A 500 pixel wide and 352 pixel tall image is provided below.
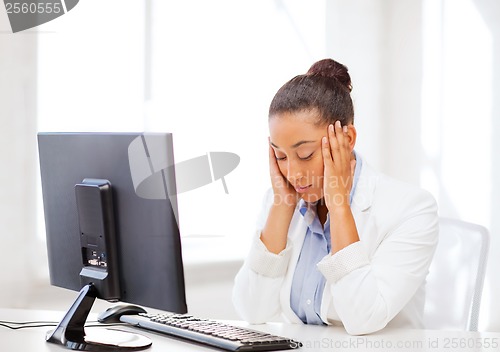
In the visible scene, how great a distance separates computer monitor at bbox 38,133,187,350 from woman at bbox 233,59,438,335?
0.47 m

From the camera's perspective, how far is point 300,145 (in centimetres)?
197

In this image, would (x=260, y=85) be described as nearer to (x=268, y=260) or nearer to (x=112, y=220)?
(x=268, y=260)

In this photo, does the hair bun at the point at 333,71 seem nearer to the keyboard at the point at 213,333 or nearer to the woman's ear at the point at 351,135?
the woman's ear at the point at 351,135

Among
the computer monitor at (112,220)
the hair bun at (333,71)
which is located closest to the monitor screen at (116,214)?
the computer monitor at (112,220)

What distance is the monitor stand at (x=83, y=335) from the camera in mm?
1658

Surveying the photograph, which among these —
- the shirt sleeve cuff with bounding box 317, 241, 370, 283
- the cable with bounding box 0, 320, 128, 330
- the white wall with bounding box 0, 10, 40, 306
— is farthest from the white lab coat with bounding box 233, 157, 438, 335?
the white wall with bounding box 0, 10, 40, 306

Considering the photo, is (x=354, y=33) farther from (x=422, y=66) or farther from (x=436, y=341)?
(x=436, y=341)

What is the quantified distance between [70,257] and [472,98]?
2.63 meters

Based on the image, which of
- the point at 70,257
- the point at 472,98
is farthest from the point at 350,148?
the point at 472,98

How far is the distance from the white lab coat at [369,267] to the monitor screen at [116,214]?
461 millimetres

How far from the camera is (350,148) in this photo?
2039 millimetres

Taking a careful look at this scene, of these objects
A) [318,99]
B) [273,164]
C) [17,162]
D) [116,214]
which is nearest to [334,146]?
[318,99]

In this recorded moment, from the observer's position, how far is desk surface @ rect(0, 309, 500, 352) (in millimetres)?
1668

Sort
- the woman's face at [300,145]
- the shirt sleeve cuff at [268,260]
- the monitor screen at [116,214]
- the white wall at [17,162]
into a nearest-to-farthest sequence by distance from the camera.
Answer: the monitor screen at [116,214] → the woman's face at [300,145] → the shirt sleeve cuff at [268,260] → the white wall at [17,162]
